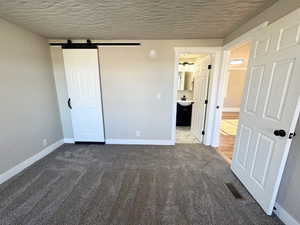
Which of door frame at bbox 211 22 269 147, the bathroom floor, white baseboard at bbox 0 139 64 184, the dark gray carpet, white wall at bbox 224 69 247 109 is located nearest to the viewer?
the dark gray carpet

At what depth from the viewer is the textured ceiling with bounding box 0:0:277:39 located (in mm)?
1621

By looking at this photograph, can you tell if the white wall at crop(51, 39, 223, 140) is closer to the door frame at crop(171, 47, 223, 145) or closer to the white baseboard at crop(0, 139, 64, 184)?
the door frame at crop(171, 47, 223, 145)

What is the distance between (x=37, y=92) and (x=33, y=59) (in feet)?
2.06

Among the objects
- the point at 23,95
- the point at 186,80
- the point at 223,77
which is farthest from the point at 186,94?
the point at 23,95

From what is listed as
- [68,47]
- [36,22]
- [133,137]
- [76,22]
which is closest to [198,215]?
[133,137]

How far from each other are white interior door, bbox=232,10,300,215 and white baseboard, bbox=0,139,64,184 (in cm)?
365

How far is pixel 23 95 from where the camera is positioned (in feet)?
7.88

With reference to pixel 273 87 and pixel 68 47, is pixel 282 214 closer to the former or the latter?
pixel 273 87

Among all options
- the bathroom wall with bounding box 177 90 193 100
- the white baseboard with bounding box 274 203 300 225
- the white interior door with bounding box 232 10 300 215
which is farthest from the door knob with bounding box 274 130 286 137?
the bathroom wall with bounding box 177 90 193 100

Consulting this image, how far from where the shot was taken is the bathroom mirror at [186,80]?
5.00 meters

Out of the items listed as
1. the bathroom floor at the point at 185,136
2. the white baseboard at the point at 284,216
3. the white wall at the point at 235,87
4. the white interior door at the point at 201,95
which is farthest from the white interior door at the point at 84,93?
the white wall at the point at 235,87

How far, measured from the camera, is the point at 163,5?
165 cm

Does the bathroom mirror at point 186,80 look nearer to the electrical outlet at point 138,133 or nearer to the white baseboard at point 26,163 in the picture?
the electrical outlet at point 138,133

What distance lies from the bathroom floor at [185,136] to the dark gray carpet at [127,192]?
0.72 m
